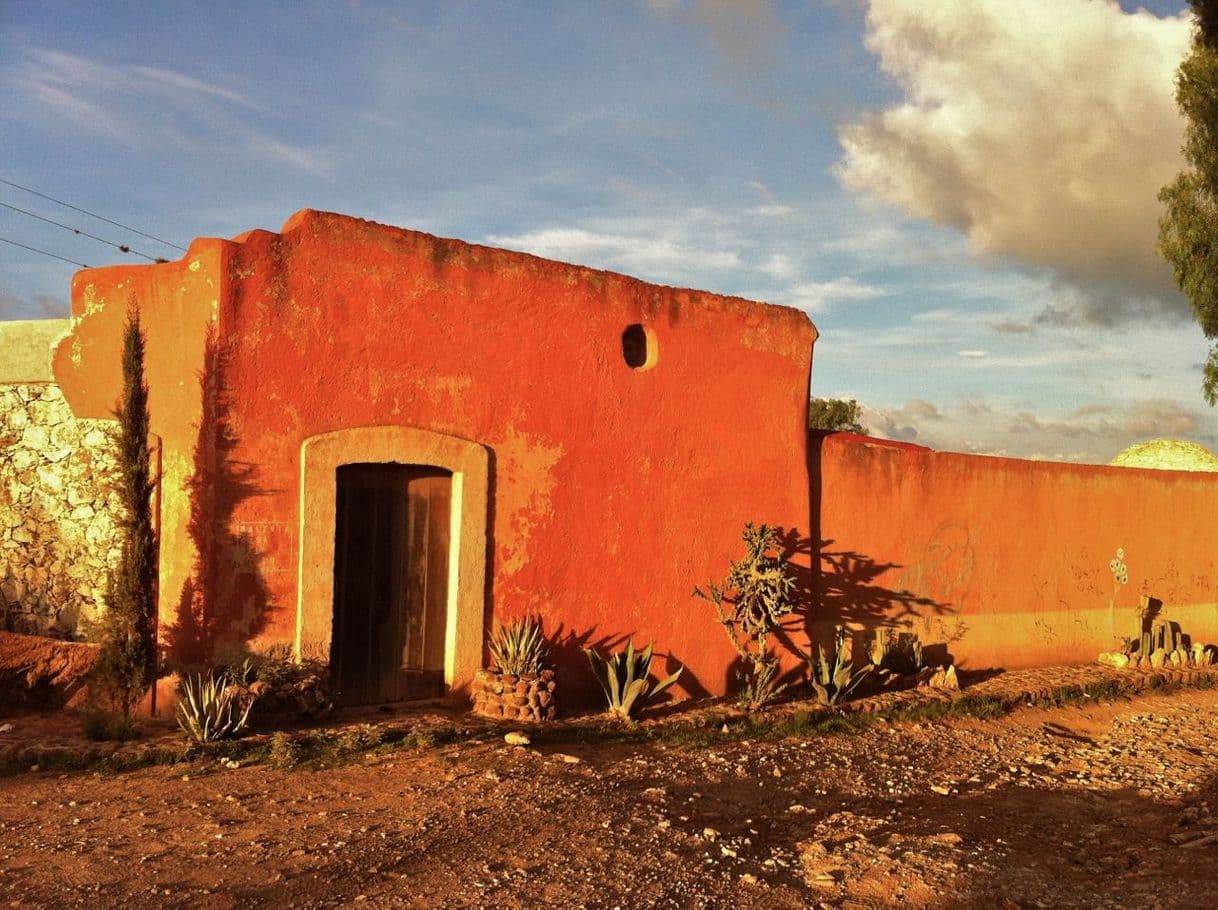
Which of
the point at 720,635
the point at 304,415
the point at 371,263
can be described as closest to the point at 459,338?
the point at 371,263

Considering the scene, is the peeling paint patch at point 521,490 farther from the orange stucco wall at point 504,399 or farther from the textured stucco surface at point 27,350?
the textured stucco surface at point 27,350

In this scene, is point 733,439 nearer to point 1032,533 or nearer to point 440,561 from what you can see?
point 440,561

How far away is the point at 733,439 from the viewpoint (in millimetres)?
9406

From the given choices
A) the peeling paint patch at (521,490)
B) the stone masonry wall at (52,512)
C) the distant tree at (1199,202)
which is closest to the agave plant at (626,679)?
the peeling paint patch at (521,490)

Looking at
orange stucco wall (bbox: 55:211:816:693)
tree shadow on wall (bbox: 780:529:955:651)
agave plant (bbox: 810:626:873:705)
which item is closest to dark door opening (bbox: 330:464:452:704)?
orange stucco wall (bbox: 55:211:816:693)

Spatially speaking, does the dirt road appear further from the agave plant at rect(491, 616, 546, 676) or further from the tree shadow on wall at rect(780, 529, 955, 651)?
the tree shadow on wall at rect(780, 529, 955, 651)

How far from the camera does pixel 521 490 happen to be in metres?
8.09

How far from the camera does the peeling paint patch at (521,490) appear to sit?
26.2 ft

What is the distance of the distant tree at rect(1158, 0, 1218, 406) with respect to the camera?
623 inches

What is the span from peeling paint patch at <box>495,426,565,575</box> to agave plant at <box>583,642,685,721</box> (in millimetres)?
1009

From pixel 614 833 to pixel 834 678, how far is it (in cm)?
414

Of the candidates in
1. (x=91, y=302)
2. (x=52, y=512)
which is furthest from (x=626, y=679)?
(x=91, y=302)

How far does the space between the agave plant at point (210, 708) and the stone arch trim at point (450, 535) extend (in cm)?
58

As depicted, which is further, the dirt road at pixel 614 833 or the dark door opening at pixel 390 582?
the dark door opening at pixel 390 582
